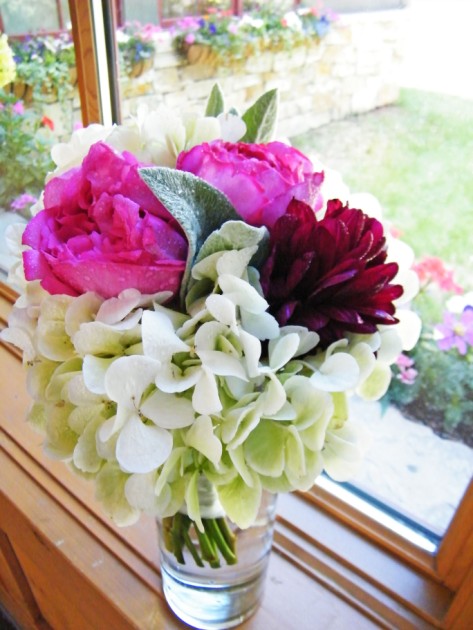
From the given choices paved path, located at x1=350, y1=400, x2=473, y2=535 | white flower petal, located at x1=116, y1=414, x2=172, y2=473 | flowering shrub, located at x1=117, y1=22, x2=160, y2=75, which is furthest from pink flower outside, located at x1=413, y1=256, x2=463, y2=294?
flowering shrub, located at x1=117, y1=22, x2=160, y2=75

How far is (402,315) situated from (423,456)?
31cm

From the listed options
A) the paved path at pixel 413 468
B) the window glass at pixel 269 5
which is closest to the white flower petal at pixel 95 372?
the paved path at pixel 413 468

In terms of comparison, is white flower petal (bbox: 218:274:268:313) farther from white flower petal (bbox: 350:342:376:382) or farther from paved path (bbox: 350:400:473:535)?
paved path (bbox: 350:400:473:535)

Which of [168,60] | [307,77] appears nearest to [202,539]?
[307,77]

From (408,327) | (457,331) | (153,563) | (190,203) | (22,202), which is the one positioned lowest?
(153,563)

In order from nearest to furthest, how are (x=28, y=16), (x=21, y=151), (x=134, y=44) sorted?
(x=134, y=44), (x=28, y=16), (x=21, y=151)

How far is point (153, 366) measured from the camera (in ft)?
1.06

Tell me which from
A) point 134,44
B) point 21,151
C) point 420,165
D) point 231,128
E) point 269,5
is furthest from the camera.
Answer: point 21,151

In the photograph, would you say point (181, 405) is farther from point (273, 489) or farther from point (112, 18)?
point (112, 18)

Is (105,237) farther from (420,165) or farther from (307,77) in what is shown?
(307,77)

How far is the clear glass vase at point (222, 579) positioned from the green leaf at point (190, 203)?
10.2 inches

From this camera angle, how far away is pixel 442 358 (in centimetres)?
61

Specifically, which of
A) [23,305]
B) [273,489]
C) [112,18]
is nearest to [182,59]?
[112,18]

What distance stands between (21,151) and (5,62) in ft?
0.51
